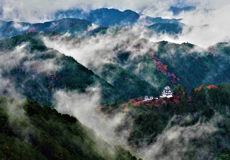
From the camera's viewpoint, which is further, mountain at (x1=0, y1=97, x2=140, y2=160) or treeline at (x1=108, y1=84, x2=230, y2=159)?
treeline at (x1=108, y1=84, x2=230, y2=159)

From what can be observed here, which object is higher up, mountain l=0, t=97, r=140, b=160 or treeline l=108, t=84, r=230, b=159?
treeline l=108, t=84, r=230, b=159

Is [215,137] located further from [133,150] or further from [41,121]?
[41,121]

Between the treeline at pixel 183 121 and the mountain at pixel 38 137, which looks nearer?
the mountain at pixel 38 137

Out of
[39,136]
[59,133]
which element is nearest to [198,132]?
[59,133]

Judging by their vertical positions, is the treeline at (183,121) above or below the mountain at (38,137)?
above

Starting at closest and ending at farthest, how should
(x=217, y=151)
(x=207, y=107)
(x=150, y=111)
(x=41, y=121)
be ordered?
(x=41, y=121) → (x=217, y=151) → (x=150, y=111) → (x=207, y=107)

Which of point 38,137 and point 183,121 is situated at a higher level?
point 183,121

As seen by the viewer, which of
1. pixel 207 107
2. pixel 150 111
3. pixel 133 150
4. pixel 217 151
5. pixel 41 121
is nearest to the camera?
pixel 41 121

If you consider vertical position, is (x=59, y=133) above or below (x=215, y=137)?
below

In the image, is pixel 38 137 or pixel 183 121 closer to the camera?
pixel 38 137

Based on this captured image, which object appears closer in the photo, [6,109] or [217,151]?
[6,109]

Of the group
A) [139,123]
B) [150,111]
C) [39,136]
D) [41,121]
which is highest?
[150,111]
